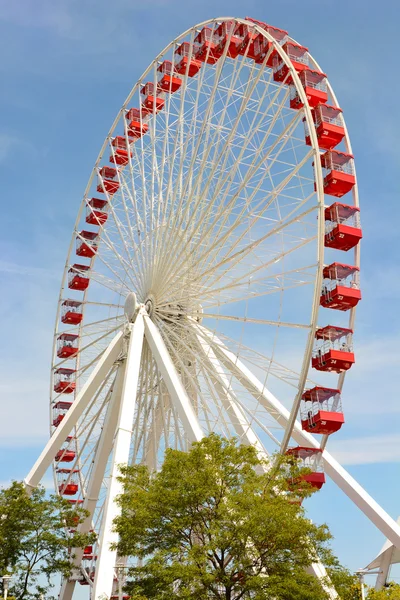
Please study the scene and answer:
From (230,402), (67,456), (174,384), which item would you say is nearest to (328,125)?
(174,384)

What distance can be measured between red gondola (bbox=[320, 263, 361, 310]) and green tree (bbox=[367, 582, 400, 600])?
28.3 feet

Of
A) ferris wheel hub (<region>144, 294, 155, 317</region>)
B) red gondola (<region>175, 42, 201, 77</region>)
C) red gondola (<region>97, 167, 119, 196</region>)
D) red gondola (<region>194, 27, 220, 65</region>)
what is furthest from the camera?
red gondola (<region>97, 167, 119, 196</region>)

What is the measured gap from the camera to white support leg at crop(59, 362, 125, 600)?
29.7 metres

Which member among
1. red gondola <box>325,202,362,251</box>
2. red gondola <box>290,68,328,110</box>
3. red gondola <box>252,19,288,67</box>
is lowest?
red gondola <box>325,202,362,251</box>

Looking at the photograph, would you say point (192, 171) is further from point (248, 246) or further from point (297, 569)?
point (297, 569)

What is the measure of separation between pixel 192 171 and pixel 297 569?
1471 cm

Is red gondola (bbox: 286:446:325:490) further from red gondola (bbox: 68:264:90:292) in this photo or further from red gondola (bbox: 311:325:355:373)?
red gondola (bbox: 68:264:90:292)

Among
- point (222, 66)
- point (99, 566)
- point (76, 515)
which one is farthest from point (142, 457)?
point (222, 66)

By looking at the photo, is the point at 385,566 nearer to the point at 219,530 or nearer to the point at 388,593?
the point at 388,593

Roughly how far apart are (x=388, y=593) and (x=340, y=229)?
11.5 metres

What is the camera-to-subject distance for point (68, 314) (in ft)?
131

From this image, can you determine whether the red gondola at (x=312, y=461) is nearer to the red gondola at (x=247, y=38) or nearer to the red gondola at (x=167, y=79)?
the red gondola at (x=247, y=38)

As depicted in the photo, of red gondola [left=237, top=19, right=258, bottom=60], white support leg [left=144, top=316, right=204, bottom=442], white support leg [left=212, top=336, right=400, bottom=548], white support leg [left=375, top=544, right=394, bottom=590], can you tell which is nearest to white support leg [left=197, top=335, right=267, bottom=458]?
white support leg [left=212, top=336, right=400, bottom=548]

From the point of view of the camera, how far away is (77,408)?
30625 mm
